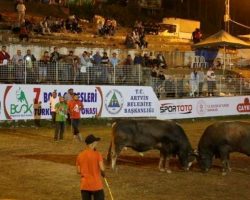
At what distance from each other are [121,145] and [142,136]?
2.04 feet

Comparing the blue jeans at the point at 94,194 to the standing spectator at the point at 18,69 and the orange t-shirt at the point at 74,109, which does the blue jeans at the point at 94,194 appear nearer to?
the orange t-shirt at the point at 74,109

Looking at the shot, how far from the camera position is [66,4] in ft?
160

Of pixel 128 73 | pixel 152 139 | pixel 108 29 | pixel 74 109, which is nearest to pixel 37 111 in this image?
pixel 74 109

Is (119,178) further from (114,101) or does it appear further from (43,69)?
(114,101)

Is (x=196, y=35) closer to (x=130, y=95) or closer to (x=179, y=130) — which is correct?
(x=130, y=95)

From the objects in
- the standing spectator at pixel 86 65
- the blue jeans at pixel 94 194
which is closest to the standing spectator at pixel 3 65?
the standing spectator at pixel 86 65

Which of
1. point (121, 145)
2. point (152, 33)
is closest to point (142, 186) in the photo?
point (121, 145)

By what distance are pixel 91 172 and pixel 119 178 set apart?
5.70m

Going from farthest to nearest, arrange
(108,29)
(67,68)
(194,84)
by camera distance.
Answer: (108,29), (194,84), (67,68)

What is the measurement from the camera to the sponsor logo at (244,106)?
35.5 meters

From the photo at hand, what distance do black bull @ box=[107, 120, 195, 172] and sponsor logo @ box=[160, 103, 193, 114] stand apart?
15.2 m

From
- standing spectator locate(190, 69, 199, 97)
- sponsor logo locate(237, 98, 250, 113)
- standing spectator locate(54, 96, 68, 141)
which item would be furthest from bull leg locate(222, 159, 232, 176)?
sponsor logo locate(237, 98, 250, 113)

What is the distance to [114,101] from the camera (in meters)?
30.1

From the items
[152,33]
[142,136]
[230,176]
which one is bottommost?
[230,176]
